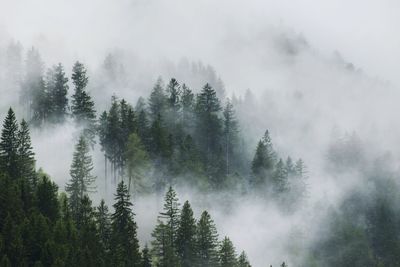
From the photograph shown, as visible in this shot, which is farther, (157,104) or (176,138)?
(157,104)

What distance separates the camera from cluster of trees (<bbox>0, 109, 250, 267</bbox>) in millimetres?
56062

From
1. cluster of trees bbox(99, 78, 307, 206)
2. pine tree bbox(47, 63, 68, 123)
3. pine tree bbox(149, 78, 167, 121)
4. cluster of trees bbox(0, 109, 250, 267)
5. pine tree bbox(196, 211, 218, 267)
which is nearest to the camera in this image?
cluster of trees bbox(0, 109, 250, 267)

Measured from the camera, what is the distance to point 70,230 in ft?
204

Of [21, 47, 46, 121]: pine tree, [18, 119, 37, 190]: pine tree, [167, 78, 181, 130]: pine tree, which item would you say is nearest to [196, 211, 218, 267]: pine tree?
[18, 119, 37, 190]: pine tree

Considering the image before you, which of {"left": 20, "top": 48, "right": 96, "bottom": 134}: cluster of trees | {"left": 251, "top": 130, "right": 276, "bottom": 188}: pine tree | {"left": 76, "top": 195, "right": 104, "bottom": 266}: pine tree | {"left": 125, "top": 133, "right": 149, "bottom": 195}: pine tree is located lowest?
{"left": 76, "top": 195, "right": 104, "bottom": 266}: pine tree

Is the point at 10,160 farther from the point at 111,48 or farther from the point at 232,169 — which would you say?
the point at 111,48

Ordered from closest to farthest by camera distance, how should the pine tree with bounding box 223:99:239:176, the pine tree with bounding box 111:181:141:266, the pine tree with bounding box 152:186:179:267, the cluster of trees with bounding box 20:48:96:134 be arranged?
the pine tree with bounding box 111:181:141:266, the pine tree with bounding box 152:186:179:267, the cluster of trees with bounding box 20:48:96:134, the pine tree with bounding box 223:99:239:176

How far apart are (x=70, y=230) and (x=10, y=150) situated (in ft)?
60.8

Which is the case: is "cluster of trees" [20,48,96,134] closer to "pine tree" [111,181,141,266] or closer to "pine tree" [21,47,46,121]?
"pine tree" [21,47,46,121]

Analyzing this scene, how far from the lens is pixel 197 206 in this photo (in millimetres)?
98312

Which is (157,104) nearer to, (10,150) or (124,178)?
(124,178)

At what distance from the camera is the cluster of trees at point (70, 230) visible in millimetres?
56062

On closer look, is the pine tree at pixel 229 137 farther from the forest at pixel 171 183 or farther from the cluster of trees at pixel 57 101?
the cluster of trees at pixel 57 101

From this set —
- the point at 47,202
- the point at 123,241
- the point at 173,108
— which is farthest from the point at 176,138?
the point at 47,202
